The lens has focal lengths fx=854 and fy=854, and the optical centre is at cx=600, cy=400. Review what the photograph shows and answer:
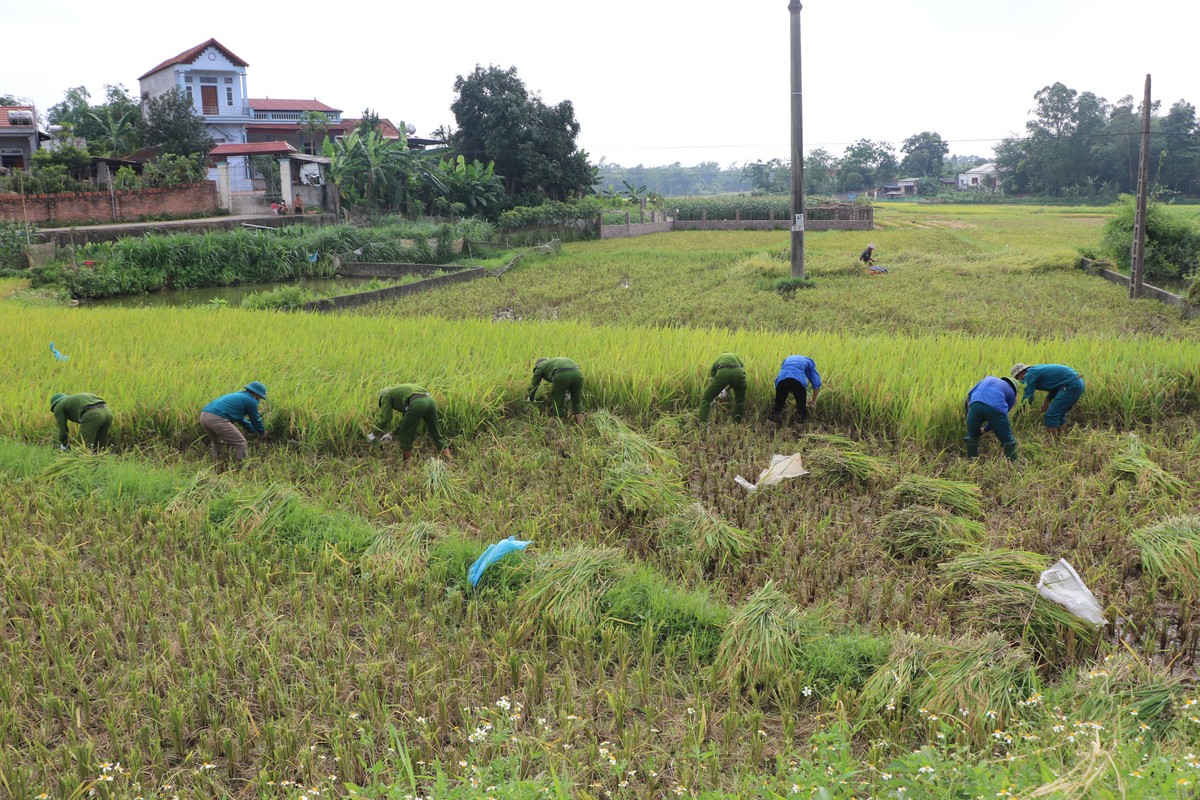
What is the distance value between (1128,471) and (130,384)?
7844 millimetres

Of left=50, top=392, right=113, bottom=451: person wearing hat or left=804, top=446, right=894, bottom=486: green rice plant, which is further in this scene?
left=50, top=392, right=113, bottom=451: person wearing hat

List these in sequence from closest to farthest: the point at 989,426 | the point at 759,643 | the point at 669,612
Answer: the point at 759,643 → the point at 669,612 → the point at 989,426

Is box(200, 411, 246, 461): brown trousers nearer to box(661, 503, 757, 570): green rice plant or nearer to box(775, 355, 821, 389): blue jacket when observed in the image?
box(661, 503, 757, 570): green rice plant

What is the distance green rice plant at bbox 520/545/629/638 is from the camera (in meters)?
4.05

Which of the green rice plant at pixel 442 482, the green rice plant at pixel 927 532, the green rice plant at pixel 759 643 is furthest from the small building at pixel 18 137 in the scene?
the green rice plant at pixel 759 643

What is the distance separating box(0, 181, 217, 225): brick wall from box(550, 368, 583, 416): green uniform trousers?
20.6m

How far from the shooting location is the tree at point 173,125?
113 ft

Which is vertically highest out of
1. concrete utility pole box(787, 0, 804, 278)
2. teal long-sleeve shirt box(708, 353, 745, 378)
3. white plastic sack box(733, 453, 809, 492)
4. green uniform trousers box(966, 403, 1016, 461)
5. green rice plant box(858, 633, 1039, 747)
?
concrete utility pole box(787, 0, 804, 278)

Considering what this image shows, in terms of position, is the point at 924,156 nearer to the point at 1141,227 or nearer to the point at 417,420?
the point at 1141,227

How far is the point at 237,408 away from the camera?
6.37 m

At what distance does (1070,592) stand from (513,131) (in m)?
31.2

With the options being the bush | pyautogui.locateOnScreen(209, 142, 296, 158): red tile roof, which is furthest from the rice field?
pyautogui.locateOnScreen(209, 142, 296, 158): red tile roof

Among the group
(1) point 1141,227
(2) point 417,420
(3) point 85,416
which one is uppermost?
(1) point 1141,227

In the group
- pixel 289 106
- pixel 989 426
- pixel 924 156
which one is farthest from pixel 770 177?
pixel 989 426
